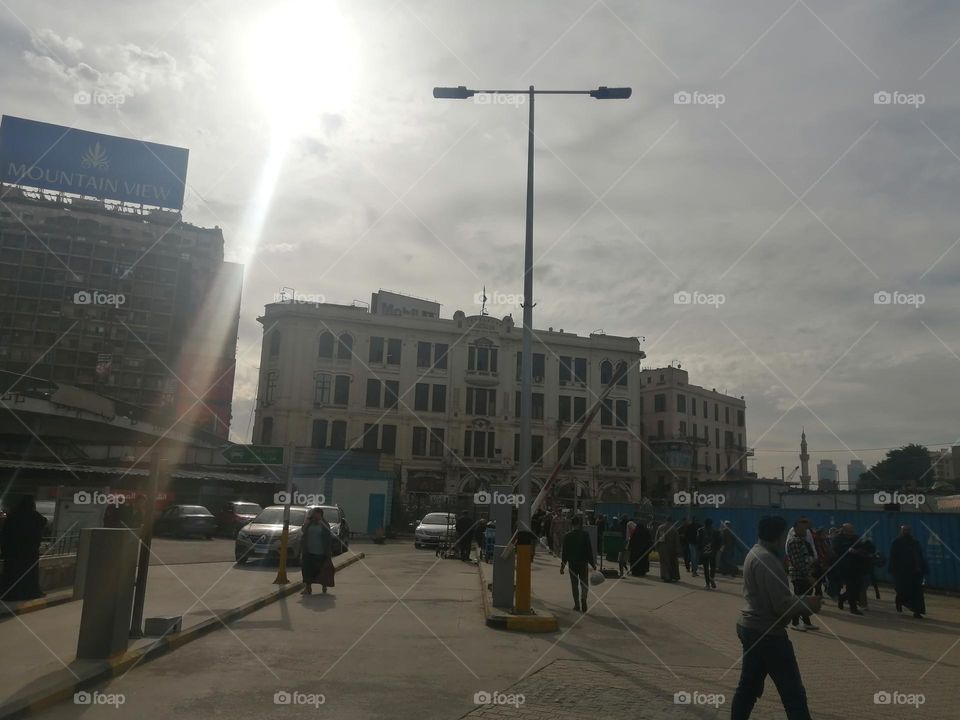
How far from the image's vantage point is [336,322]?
179 ft

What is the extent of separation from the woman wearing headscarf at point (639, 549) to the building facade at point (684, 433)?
4961cm

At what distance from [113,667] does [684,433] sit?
71627mm

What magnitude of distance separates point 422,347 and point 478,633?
45657 mm

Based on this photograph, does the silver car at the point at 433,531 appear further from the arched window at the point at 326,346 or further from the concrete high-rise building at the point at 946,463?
the concrete high-rise building at the point at 946,463

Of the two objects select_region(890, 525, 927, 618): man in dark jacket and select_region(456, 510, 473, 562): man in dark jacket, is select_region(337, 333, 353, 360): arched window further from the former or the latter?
select_region(890, 525, 927, 618): man in dark jacket

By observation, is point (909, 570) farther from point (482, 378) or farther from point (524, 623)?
point (482, 378)

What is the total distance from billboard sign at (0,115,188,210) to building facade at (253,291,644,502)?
1630cm

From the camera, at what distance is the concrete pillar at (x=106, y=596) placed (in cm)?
801

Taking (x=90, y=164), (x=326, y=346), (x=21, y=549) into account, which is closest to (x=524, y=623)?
(x=21, y=549)

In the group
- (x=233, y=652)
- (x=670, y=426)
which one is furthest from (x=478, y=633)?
(x=670, y=426)

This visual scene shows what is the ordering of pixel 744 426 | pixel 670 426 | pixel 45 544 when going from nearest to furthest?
pixel 45 544 < pixel 670 426 < pixel 744 426

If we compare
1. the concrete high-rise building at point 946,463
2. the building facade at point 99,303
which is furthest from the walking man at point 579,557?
the concrete high-rise building at point 946,463

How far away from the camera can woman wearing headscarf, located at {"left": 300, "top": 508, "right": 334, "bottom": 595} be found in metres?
15.0

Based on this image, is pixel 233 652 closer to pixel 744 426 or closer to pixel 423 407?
pixel 423 407
